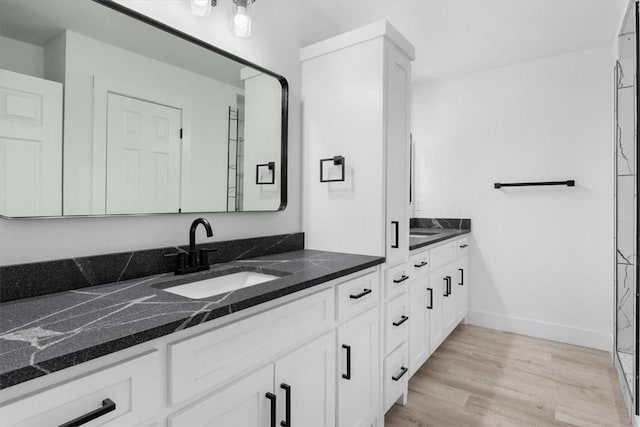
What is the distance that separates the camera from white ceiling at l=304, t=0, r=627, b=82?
2195 mm

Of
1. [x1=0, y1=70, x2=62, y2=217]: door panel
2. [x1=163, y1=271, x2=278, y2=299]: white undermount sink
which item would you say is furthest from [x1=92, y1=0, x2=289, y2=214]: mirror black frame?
[x1=163, y1=271, x2=278, y2=299]: white undermount sink

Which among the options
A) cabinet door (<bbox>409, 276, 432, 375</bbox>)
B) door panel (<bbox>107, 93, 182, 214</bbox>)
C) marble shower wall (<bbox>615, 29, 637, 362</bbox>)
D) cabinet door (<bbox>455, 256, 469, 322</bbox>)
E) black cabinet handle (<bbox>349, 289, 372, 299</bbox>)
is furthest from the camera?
cabinet door (<bbox>455, 256, 469, 322</bbox>)

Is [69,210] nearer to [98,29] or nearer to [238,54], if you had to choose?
[98,29]

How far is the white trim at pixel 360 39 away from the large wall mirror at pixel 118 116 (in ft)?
1.24

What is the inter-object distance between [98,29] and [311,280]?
3.76ft

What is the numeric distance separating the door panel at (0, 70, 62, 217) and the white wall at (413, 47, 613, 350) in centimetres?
311

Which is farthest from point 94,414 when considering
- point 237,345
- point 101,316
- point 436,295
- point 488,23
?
point 488,23

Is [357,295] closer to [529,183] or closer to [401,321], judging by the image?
[401,321]

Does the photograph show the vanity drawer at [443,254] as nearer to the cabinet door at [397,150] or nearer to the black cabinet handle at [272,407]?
the cabinet door at [397,150]

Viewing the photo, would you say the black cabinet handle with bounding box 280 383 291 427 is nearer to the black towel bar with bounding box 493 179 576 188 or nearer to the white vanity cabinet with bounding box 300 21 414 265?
the white vanity cabinet with bounding box 300 21 414 265

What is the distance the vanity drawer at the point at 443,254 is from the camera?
2484mm

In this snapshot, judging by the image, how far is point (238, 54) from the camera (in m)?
1.75

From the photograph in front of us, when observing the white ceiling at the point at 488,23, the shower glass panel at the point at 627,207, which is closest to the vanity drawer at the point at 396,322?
the shower glass panel at the point at 627,207

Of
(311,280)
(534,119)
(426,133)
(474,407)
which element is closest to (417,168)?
(426,133)
